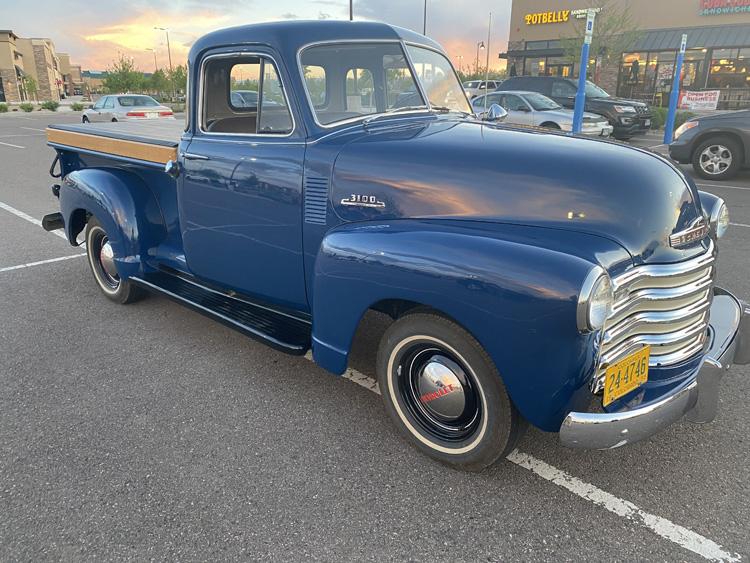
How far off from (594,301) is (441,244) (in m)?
0.65

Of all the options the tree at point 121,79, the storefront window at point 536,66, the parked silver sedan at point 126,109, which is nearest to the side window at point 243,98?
the parked silver sedan at point 126,109

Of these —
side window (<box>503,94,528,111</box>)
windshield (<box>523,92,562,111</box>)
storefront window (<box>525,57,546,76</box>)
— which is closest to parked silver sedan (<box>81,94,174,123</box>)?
side window (<box>503,94,528,111</box>)

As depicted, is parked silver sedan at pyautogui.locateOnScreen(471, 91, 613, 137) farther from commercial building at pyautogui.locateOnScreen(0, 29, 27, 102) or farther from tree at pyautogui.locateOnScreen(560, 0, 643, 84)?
commercial building at pyautogui.locateOnScreen(0, 29, 27, 102)

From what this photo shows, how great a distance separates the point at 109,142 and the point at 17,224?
12.7 ft

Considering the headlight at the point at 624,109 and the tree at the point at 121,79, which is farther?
the tree at the point at 121,79

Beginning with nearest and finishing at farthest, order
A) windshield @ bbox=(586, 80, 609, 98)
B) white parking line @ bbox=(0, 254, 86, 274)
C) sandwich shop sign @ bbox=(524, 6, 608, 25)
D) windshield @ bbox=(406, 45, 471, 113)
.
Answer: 1. windshield @ bbox=(406, 45, 471, 113)
2. white parking line @ bbox=(0, 254, 86, 274)
3. windshield @ bbox=(586, 80, 609, 98)
4. sandwich shop sign @ bbox=(524, 6, 608, 25)

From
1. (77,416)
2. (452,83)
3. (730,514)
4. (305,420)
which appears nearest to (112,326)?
(77,416)

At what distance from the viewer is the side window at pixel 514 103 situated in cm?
1314

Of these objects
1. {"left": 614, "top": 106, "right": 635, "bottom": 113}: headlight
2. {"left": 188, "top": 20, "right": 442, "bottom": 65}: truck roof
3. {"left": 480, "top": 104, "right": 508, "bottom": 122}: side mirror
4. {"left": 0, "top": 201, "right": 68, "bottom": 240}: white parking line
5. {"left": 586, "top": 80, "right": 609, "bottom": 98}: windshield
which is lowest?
{"left": 0, "top": 201, "right": 68, "bottom": 240}: white parking line

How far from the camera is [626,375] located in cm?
223

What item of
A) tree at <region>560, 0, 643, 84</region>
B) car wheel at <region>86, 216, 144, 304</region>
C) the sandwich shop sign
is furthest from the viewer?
the sandwich shop sign

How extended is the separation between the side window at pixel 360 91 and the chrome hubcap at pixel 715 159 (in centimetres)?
870

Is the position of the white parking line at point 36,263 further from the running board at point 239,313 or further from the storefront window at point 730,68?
the storefront window at point 730,68

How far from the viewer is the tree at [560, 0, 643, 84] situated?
2520cm
